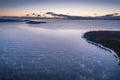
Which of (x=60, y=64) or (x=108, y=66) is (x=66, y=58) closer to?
(x=60, y=64)

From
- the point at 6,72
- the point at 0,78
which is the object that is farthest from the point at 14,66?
the point at 0,78

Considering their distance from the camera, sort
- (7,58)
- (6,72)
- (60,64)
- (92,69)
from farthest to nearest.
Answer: (7,58) → (60,64) → (92,69) → (6,72)

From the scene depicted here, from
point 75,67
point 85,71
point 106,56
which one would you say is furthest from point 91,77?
point 106,56

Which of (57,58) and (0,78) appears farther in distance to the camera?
(57,58)

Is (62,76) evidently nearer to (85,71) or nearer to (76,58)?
(85,71)

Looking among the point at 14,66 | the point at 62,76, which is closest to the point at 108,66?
the point at 62,76

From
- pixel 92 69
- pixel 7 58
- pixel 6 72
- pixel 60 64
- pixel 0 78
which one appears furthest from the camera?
pixel 7 58

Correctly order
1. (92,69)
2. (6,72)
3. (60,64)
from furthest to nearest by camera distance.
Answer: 1. (60,64)
2. (92,69)
3. (6,72)

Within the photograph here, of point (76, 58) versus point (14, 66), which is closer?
point (14, 66)
